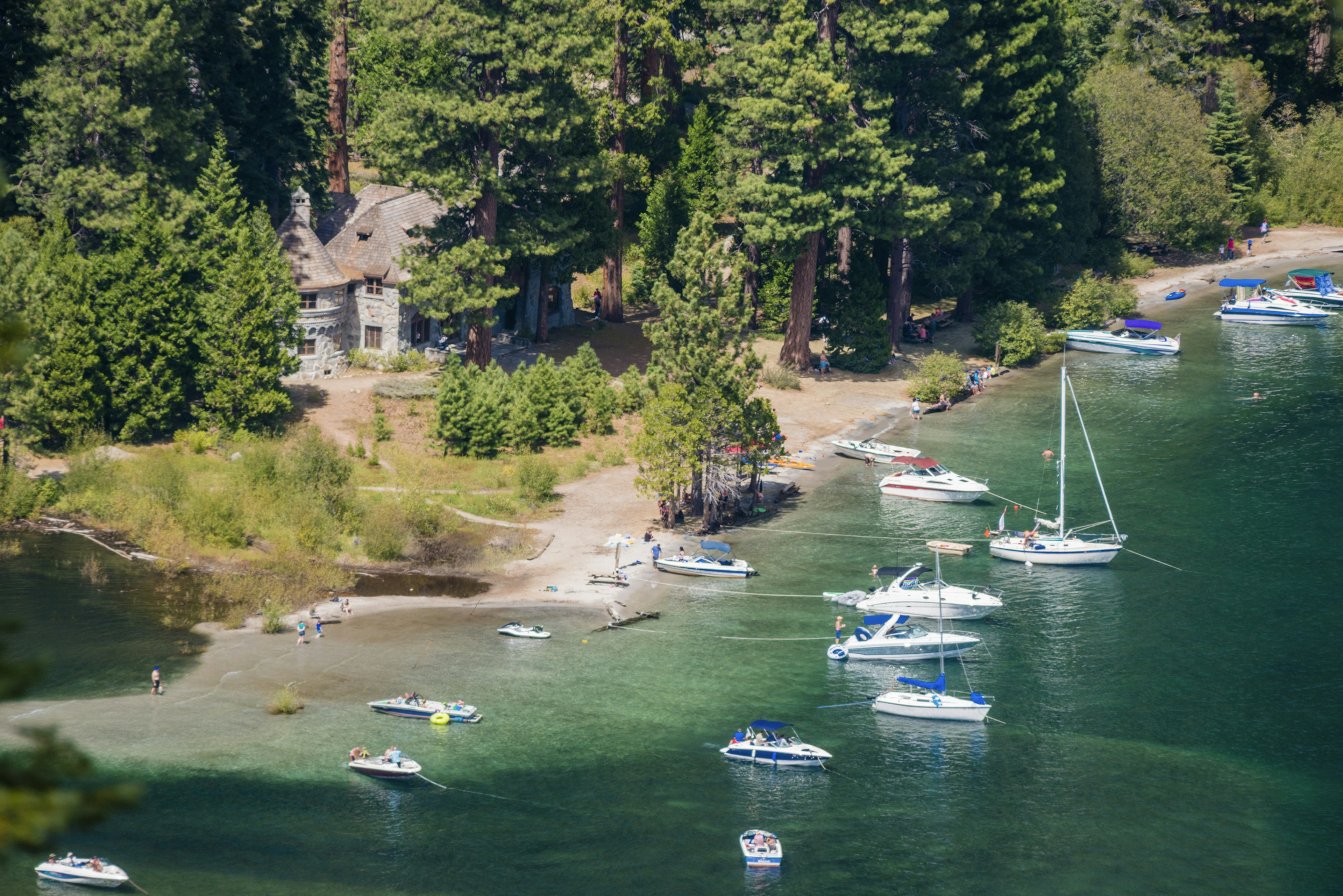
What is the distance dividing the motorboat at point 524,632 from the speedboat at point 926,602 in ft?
52.3

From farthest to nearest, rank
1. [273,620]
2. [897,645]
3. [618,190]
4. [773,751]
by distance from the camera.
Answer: [618,190], [273,620], [897,645], [773,751]

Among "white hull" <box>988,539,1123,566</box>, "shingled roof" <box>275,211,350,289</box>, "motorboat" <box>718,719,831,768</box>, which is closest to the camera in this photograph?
"motorboat" <box>718,719,831,768</box>

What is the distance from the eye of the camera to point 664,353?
76.5 m

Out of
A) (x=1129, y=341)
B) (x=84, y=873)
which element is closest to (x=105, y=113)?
(x=84, y=873)

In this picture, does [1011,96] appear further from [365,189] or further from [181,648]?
[181,648]

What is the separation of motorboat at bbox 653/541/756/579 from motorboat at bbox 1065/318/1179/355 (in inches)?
2200

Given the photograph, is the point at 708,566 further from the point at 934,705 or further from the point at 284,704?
the point at 284,704

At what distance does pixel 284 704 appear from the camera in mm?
54188

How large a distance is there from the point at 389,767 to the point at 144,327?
4107cm

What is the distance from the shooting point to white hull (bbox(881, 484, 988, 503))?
82.1 m

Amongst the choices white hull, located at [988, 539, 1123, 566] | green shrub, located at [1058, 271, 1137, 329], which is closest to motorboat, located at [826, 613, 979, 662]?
white hull, located at [988, 539, 1123, 566]

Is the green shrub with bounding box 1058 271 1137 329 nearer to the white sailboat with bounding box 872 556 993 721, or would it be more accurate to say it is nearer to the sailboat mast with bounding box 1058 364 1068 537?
the sailboat mast with bounding box 1058 364 1068 537

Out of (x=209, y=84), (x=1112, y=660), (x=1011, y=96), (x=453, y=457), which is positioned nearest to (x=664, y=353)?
(x=453, y=457)

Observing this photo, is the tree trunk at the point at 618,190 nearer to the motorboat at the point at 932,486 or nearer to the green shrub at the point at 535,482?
the green shrub at the point at 535,482
